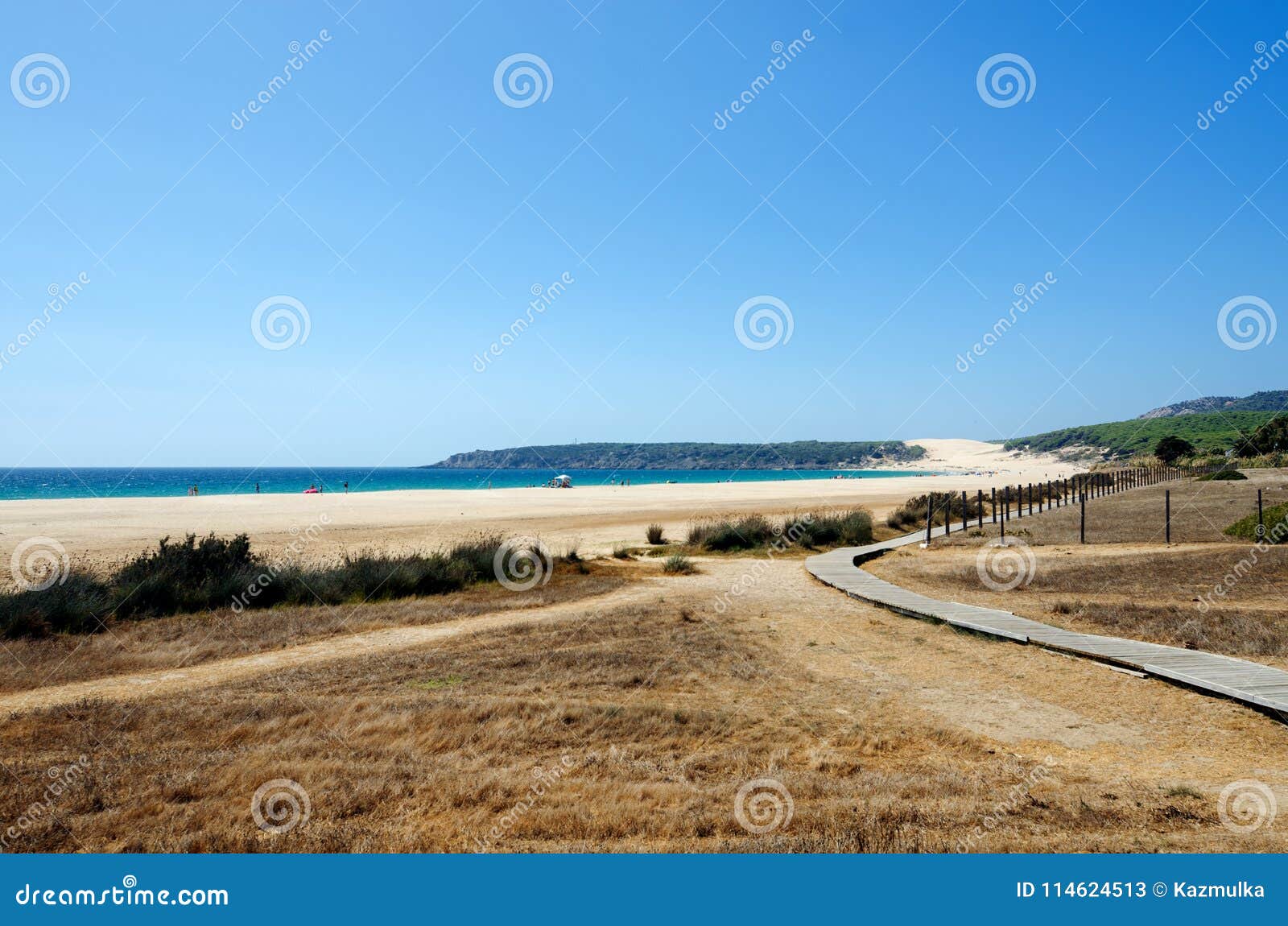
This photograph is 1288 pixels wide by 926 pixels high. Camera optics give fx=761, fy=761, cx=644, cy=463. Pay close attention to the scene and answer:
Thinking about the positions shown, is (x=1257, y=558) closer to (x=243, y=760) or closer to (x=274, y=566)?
(x=243, y=760)

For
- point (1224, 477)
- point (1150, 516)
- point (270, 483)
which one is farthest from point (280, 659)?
point (270, 483)

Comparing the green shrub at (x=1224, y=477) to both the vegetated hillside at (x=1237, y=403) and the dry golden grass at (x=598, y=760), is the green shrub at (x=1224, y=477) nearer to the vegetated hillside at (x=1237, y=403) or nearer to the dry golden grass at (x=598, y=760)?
the dry golden grass at (x=598, y=760)

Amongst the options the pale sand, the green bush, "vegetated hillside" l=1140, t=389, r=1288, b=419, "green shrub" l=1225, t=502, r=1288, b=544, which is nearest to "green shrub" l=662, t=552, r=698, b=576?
the green bush

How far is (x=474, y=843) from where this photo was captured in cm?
433

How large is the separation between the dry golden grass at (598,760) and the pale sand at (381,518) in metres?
13.4

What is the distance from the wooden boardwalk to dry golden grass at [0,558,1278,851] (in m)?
0.36

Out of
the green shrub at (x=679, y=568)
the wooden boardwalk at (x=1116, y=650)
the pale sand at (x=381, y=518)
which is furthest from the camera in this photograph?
the pale sand at (x=381, y=518)

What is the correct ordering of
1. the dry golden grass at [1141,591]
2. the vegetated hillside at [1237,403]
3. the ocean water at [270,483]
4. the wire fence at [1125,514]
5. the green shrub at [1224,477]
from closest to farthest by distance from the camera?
the dry golden grass at [1141,591] < the wire fence at [1125,514] < the green shrub at [1224,477] < the ocean water at [270,483] < the vegetated hillside at [1237,403]

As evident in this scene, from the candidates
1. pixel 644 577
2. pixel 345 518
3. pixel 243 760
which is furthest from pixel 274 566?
pixel 345 518

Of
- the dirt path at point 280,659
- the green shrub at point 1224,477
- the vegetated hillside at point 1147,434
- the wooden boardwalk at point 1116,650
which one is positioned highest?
the vegetated hillside at point 1147,434

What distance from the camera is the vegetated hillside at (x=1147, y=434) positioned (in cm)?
10506

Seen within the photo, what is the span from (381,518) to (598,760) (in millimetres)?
34624

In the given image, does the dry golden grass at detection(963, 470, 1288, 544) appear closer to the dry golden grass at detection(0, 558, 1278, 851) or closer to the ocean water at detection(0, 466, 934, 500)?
the dry golden grass at detection(0, 558, 1278, 851)

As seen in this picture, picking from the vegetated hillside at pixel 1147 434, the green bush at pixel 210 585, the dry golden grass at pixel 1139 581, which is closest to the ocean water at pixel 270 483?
the vegetated hillside at pixel 1147 434
